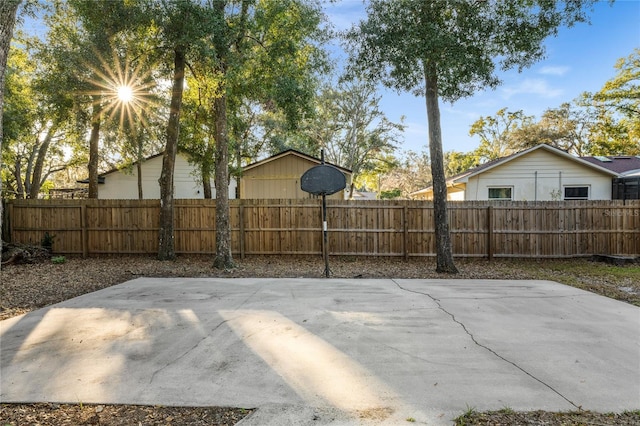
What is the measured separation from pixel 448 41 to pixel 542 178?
31.6 ft

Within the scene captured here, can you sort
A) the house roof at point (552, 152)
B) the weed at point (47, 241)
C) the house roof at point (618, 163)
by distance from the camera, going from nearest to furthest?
the weed at point (47, 241) → the house roof at point (552, 152) → the house roof at point (618, 163)

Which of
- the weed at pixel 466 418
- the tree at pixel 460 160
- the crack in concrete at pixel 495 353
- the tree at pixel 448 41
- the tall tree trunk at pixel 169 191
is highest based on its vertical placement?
the tree at pixel 460 160

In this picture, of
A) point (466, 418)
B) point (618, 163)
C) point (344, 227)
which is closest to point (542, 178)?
point (618, 163)

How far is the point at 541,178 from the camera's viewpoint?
14031 millimetres

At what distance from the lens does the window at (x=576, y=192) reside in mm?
13873

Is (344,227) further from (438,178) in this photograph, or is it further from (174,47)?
(174,47)

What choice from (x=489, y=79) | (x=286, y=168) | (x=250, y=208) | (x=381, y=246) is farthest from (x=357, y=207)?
(x=286, y=168)

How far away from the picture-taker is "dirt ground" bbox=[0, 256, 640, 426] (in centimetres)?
230

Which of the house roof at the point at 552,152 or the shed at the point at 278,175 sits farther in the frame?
the shed at the point at 278,175

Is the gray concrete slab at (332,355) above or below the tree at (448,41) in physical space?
below

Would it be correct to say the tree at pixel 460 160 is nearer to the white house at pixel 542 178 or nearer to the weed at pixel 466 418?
the white house at pixel 542 178

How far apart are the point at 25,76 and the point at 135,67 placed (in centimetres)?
707

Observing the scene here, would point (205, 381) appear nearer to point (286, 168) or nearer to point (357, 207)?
point (357, 207)

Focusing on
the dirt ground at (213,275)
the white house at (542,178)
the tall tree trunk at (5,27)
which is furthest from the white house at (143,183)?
the tall tree trunk at (5,27)
